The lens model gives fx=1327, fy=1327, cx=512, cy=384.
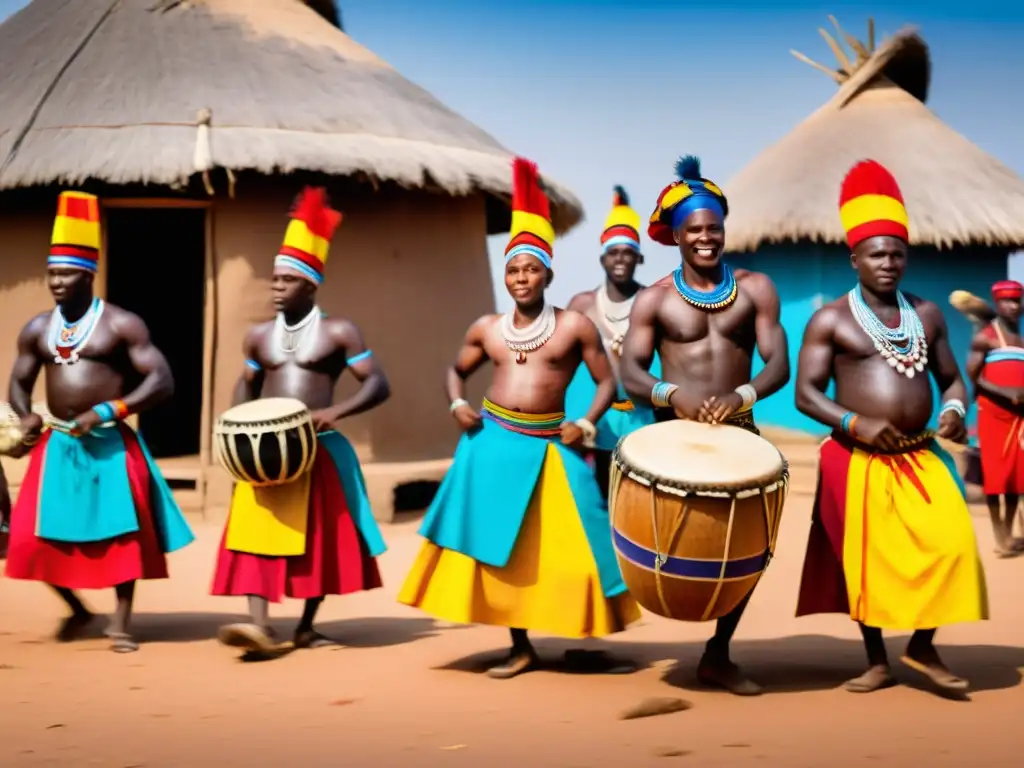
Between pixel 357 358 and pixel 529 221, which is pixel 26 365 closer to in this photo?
pixel 357 358

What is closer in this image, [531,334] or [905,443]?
[905,443]

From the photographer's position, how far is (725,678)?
4680 millimetres

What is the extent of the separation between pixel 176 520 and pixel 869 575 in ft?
10.1

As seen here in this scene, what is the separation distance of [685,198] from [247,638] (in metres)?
2.45

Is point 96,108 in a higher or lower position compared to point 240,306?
higher

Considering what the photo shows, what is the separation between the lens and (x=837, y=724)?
4.11 m

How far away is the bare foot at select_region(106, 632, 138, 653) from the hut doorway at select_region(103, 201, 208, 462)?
8.28 metres

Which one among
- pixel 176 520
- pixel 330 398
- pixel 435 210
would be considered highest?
pixel 435 210

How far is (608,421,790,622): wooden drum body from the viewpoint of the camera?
164 inches

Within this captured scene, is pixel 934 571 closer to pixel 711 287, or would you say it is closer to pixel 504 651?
pixel 711 287

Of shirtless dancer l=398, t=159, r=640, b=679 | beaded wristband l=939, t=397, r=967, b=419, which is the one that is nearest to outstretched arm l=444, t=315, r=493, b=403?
shirtless dancer l=398, t=159, r=640, b=679

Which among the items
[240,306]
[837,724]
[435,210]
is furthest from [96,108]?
[837,724]

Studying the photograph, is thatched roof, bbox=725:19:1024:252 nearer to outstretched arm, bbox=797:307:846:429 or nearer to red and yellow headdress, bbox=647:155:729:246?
red and yellow headdress, bbox=647:155:729:246

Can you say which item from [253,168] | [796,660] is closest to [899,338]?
[796,660]
